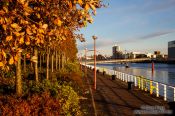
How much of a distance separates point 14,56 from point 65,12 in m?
4.50

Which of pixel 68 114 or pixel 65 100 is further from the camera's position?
pixel 65 100

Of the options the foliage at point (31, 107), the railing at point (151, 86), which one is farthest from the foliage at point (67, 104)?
the railing at point (151, 86)

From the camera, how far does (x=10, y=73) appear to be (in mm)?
36281

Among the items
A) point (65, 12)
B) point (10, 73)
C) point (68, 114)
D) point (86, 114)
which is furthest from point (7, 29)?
point (10, 73)

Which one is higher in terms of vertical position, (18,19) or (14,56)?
(18,19)

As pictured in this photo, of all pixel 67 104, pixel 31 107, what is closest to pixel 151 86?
pixel 67 104

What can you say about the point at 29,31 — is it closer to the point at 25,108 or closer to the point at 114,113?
the point at 25,108

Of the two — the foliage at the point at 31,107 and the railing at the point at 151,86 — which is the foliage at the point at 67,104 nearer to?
the foliage at the point at 31,107

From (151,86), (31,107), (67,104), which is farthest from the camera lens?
(151,86)

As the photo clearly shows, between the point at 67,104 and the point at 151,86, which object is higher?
the point at 67,104

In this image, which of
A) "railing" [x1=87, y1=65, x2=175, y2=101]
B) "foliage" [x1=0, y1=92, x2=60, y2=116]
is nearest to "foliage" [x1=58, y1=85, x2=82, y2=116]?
"foliage" [x1=0, y1=92, x2=60, y2=116]

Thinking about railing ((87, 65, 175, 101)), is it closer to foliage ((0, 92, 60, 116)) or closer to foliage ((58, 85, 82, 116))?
foliage ((58, 85, 82, 116))

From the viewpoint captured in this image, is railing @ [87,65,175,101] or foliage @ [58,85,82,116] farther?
railing @ [87,65,175,101]

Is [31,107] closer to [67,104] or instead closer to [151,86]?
[67,104]
